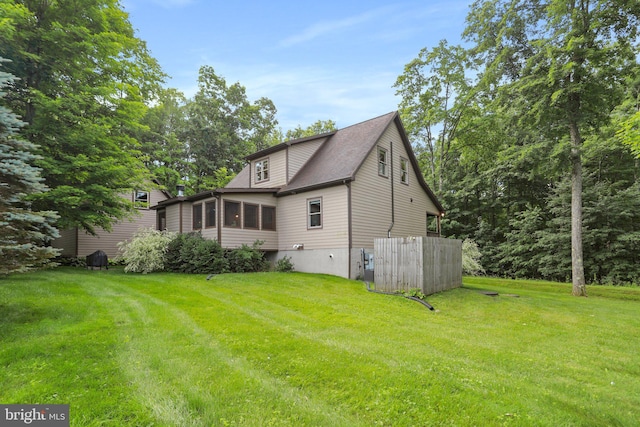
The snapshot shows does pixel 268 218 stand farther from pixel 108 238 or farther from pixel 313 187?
pixel 108 238

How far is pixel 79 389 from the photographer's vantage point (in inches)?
119

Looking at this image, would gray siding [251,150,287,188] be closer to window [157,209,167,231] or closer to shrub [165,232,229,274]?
shrub [165,232,229,274]

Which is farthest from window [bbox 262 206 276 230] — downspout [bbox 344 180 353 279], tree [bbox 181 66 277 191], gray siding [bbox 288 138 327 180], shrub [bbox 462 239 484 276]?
tree [bbox 181 66 277 191]

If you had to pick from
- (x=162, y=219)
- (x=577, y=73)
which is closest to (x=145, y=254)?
(x=162, y=219)

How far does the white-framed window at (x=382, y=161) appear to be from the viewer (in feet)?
50.2

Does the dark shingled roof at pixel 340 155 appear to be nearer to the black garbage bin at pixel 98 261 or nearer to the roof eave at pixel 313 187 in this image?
the roof eave at pixel 313 187

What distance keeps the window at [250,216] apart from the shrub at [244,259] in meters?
1.26

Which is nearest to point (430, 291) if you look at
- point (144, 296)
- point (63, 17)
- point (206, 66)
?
point (144, 296)

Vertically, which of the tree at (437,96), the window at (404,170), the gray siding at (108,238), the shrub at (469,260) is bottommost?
the shrub at (469,260)

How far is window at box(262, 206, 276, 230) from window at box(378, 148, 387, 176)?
5.61 m

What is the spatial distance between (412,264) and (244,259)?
7.51 meters

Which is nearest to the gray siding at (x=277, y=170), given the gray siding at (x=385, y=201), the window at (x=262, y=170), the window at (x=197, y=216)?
the window at (x=262, y=170)

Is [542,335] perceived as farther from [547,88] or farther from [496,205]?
[496,205]

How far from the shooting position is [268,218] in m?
16.0
